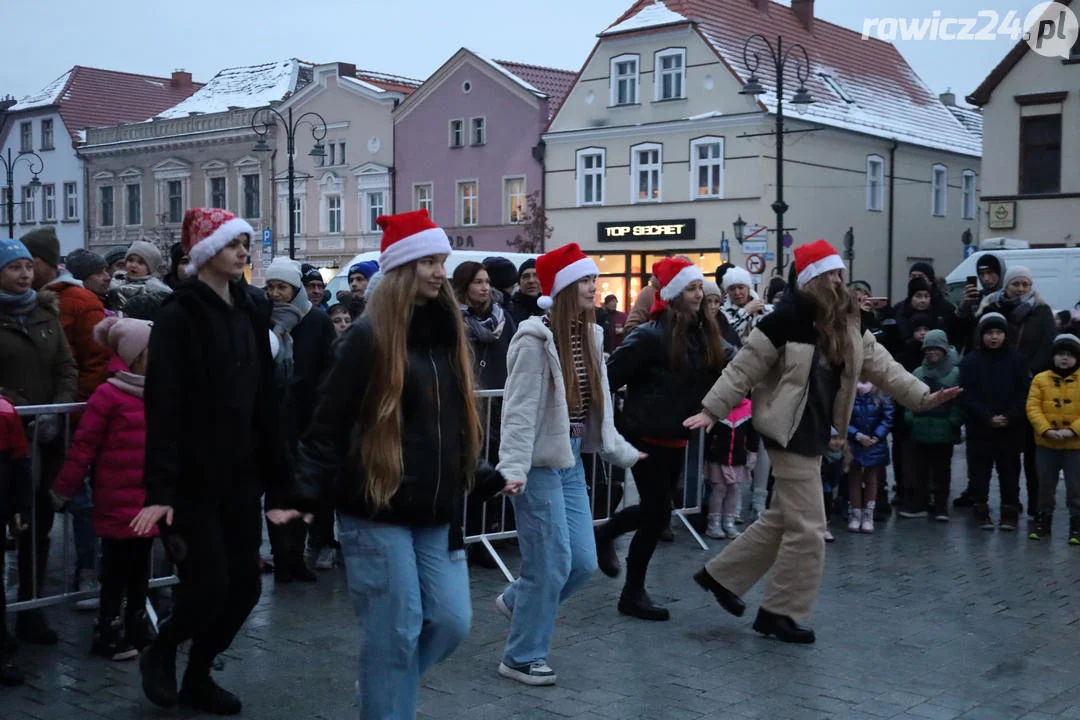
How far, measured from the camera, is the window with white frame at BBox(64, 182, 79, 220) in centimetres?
6078

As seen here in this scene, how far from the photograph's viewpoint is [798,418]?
6723 mm

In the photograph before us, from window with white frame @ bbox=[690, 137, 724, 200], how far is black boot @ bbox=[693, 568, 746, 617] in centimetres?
3169

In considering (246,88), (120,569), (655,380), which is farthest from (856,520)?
(246,88)

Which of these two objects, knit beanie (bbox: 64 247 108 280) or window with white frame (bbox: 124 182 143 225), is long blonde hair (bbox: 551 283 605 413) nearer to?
knit beanie (bbox: 64 247 108 280)

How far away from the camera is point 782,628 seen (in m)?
6.73

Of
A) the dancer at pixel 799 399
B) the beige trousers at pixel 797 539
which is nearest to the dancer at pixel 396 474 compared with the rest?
the dancer at pixel 799 399

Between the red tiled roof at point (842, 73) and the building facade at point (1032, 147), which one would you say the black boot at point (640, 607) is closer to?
the building facade at point (1032, 147)

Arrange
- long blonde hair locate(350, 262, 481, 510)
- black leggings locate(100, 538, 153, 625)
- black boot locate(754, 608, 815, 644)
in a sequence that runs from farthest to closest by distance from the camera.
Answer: black boot locate(754, 608, 815, 644) < black leggings locate(100, 538, 153, 625) < long blonde hair locate(350, 262, 481, 510)

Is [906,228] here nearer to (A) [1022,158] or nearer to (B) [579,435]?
(A) [1022,158]

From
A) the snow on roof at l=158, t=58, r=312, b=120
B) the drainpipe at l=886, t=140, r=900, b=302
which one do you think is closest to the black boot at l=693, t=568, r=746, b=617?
the drainpipe at l=886, t=140, r=900, b=302

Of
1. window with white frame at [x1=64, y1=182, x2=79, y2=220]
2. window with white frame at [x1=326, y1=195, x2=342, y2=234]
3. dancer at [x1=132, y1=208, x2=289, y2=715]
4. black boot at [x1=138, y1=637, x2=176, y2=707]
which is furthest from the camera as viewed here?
window with white frame at [x1=64, y1=182, x2=79, y2=220]

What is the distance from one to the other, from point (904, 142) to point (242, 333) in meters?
40.8

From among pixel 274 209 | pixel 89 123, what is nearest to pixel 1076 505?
pixel 274 209

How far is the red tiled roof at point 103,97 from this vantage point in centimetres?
6291
